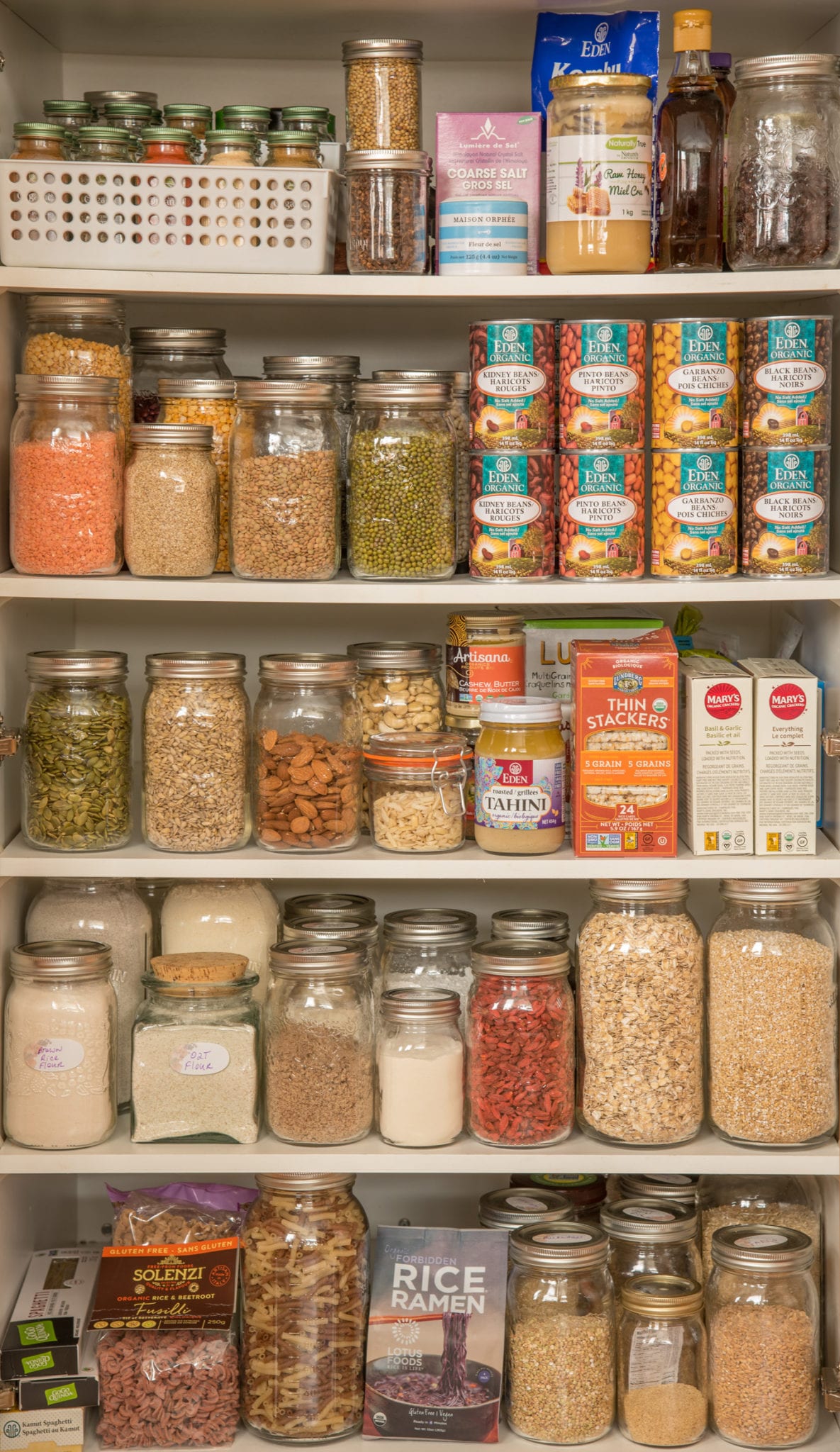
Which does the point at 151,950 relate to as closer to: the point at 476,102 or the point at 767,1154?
the point at 767,1154

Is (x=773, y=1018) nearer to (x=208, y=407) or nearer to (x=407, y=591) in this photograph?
(x=407, y=591)

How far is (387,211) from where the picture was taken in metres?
1.68

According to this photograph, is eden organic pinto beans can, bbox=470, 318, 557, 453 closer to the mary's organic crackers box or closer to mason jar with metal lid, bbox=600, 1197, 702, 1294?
the mary's organic crackers box

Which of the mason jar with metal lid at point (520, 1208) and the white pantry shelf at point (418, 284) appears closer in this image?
the white pantry shelf at point (418, 284)

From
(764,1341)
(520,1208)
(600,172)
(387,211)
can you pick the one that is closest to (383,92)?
(387,211)

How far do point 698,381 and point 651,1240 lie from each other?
0.98 meters

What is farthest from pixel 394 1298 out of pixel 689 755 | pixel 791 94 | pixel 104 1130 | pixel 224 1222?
pixel 791 94

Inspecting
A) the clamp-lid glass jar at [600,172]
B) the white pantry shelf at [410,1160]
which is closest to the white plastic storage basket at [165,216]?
the clamp-lid glass jar at [600,172]

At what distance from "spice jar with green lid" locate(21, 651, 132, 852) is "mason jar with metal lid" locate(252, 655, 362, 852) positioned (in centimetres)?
17

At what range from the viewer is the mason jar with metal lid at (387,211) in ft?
5.47

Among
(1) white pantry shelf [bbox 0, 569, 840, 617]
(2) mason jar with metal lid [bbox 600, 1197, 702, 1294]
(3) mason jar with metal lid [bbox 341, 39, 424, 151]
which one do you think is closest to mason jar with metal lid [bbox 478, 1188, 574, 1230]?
(2) mason jar with metal lid [bbox 600, 1197, 702, 1294]

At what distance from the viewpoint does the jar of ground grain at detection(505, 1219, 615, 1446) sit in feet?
5.59

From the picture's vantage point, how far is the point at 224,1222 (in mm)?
1795

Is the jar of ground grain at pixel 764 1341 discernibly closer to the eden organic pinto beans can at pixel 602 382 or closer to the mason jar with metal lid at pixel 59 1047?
the mason jar with metal lid at pixel 59 1047
